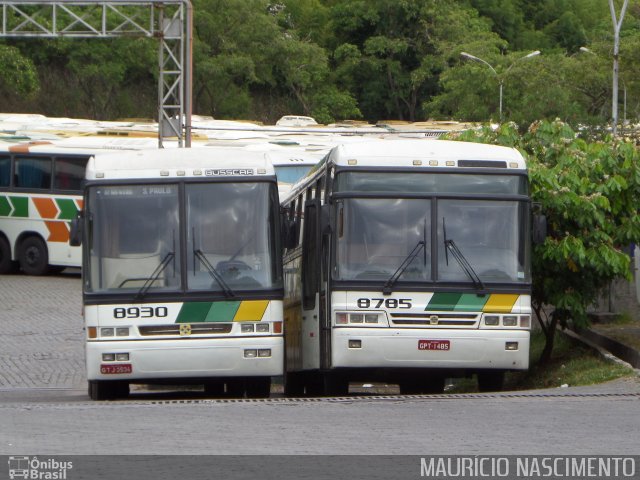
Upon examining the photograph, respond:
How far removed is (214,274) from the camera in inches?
510

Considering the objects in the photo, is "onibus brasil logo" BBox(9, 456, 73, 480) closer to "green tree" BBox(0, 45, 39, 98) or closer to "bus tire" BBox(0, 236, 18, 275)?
"bus tire" BBox(0, 236, 18, 275)

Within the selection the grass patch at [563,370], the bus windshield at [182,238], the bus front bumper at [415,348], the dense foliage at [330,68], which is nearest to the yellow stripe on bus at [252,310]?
the bus windshield at [182,238]

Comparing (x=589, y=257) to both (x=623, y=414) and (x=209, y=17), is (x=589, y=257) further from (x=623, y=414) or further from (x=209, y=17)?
(x=209, y=17)

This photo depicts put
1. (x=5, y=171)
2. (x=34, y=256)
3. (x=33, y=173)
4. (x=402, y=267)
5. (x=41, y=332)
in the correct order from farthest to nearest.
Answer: (x=5, y=171), (x=33, y=173), (x=34, y=256), (x=41, y=332), (x=402, y=267)

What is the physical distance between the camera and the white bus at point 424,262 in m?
12.8

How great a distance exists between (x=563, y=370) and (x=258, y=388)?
3.76 meters

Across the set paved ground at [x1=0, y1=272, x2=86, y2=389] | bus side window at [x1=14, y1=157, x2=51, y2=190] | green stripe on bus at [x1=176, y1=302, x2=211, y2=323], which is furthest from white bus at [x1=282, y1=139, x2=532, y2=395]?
bus side window at [x1=14, y1=157, x2=51, y2=190]

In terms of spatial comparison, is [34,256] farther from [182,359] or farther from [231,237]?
[182,359]

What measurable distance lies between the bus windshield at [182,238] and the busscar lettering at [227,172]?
0.32 ft

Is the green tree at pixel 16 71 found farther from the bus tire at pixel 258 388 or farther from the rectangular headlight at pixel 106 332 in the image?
the rectangular headlight at pixel 106 332

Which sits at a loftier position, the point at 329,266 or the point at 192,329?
the point at 329,266

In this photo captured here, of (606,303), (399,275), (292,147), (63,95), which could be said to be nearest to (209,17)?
(63,95)

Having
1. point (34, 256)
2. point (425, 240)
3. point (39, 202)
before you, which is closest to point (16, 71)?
point (39, 202)

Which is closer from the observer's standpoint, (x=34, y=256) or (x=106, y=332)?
(x=106, y=332)
